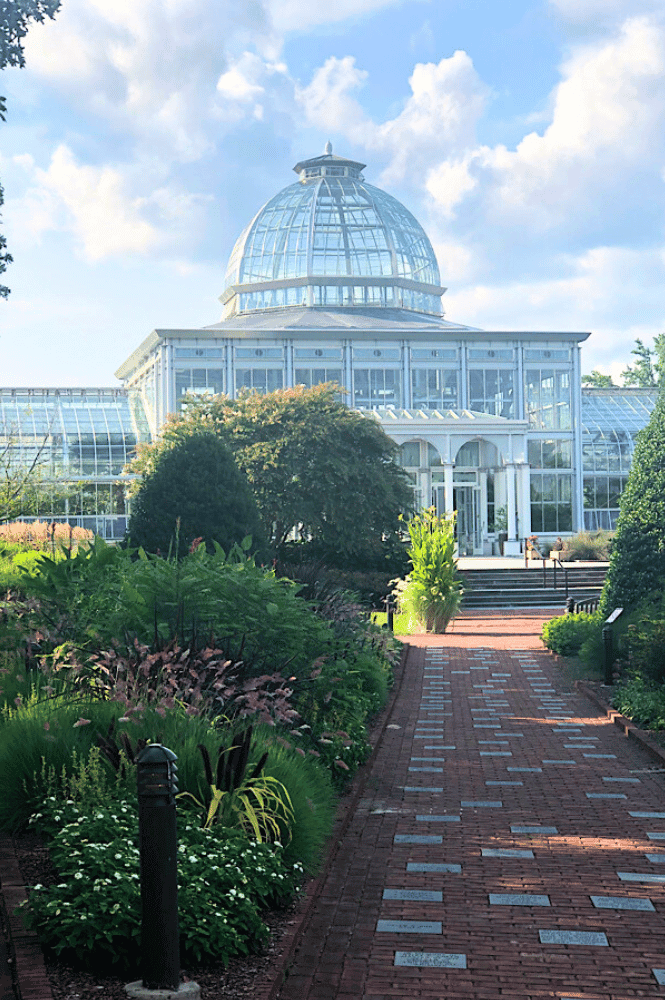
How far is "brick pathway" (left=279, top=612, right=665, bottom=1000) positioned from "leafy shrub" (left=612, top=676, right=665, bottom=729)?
343mm

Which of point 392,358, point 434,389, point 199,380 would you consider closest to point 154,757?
point 199,380

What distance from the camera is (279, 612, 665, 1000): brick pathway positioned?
5125 millimetres

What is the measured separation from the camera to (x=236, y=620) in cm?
947

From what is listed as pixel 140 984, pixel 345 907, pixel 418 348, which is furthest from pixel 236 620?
pixel 418 348

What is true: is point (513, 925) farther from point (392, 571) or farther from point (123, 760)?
point (392, 571)

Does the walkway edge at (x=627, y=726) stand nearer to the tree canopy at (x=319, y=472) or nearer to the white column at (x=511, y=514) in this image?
the tree canopy at (x=319, y=472)

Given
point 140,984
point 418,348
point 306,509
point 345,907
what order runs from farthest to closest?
1. point 418,348
2. point 306,509
3. point 345,907
4. point 140,984

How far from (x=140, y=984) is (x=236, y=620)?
4.86m

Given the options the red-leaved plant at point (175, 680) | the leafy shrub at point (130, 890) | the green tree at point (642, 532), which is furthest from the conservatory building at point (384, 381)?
the leafy shrub at point (130, 890)

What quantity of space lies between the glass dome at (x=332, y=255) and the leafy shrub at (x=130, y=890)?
52.9 meters

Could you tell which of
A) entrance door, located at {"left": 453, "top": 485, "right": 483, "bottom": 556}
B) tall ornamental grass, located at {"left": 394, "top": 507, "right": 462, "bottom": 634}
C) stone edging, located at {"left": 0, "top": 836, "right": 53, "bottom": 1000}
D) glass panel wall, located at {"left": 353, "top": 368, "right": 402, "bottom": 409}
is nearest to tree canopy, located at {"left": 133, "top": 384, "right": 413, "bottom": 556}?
tall ornamental grass, located at {"left": 394, "top": 507, "right": 462, "bottom": 634}

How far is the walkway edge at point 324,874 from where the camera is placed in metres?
5.08

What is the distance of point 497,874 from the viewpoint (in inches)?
262

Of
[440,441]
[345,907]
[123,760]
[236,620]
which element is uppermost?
[440,441]
